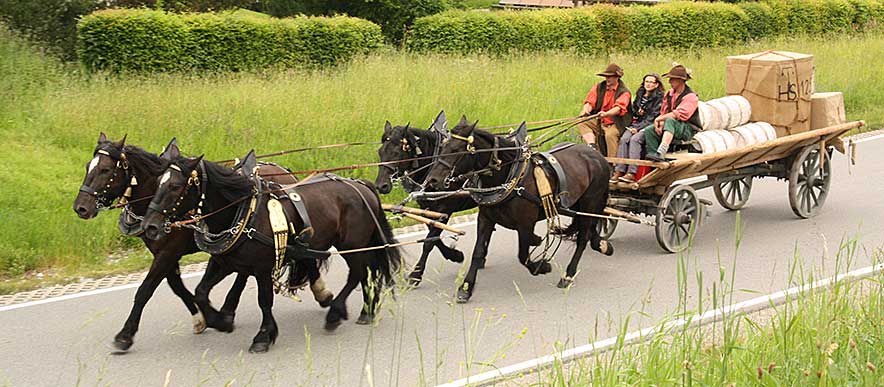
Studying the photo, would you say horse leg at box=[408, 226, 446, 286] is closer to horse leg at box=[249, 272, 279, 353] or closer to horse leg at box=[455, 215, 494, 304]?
horse leg at box=[455, 215, 494, 304]

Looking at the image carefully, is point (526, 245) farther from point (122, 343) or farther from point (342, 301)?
point (122, 343)

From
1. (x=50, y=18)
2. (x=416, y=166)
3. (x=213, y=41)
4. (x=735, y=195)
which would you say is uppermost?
(x=50, y=18)

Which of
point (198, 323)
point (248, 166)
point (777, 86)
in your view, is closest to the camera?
point (248, 166)

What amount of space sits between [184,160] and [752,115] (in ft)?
23.6

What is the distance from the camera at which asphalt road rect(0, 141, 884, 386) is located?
7590mm

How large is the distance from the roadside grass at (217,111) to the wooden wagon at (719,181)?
3468 mm

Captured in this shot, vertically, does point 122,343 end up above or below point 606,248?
above

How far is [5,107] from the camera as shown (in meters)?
14.3

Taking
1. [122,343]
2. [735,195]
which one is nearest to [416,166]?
[122,343]

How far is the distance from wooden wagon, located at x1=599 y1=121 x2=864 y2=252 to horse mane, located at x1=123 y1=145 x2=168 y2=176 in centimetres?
466

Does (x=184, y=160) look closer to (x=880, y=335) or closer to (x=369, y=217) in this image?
(x=369, y=217)

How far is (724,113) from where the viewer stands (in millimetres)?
11836

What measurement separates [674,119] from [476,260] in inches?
116

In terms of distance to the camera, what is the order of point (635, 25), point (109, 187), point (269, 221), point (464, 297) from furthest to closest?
1. point (635, 25)
2. point (464, 297)
3. point (269, 221)
4. point (109, 187)
